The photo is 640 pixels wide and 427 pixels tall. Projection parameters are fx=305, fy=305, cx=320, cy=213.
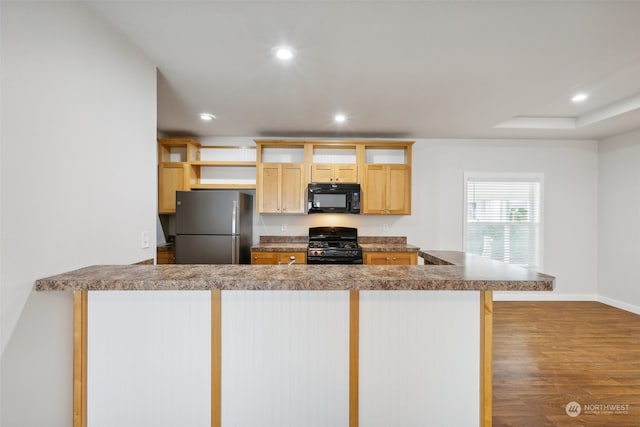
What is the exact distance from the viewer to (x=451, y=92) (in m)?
2.86

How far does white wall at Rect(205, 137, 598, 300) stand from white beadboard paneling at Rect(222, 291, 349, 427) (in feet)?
10.6

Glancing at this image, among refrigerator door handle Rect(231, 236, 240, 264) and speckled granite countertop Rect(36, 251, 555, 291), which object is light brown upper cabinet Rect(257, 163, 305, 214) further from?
speckled granite countertop Rect(36, 251, 555, 291)

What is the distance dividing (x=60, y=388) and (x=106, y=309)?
40 cm

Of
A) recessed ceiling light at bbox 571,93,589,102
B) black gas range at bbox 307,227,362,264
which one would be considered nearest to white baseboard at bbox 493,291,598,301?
black gas range at bbox 307,227,362,264

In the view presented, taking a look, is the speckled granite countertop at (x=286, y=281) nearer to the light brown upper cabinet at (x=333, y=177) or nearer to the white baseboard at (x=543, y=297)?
the light brown upper cabinet at (x=333, y=177)

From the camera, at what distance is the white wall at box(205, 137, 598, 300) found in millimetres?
4730

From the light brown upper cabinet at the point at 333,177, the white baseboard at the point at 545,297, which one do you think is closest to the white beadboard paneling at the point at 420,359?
the light brown upper cabinet at the point at 333,177

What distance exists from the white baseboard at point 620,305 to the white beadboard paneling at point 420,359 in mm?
4396

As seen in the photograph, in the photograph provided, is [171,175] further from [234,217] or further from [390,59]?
[390,59]

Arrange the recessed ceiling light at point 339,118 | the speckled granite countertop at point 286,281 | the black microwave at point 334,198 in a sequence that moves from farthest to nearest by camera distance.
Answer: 1. the black microwave at point 334,198
2. the recessed ceiling light at point 339,118
3. the speckled granite countertop at point 286,281

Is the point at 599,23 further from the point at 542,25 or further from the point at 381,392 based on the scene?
the point at 381,392

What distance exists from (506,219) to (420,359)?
13.4ft

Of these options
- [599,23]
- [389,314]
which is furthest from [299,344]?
[599,23]

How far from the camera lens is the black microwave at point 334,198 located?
414 cm
